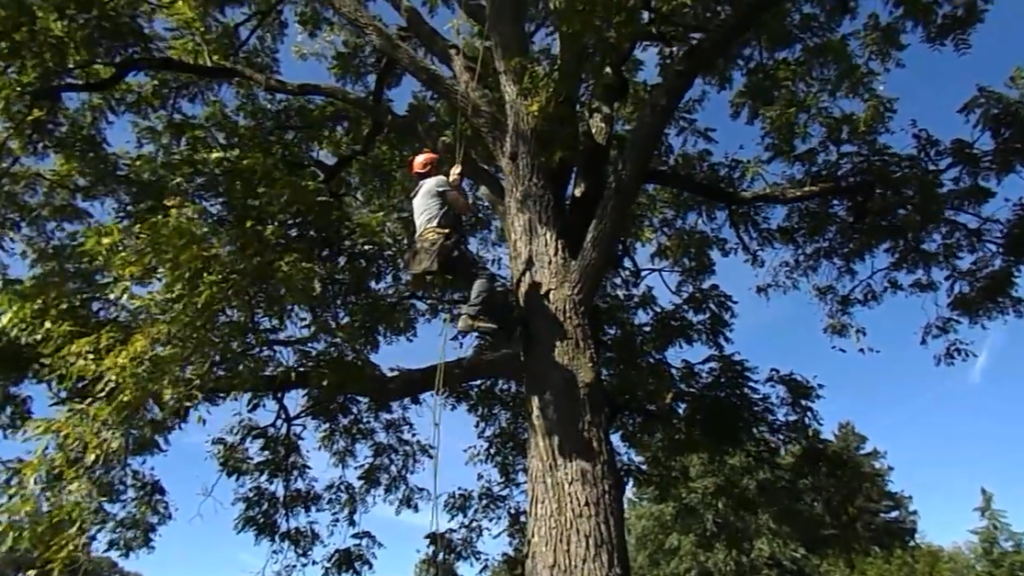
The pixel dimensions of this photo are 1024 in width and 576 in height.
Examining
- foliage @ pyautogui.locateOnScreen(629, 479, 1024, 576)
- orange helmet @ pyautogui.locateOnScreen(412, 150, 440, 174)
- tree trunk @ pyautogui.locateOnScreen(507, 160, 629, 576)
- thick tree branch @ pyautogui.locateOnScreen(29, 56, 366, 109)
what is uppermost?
foliage @ pyautogui.locateOnScreen(629, 479, 1024, 576)

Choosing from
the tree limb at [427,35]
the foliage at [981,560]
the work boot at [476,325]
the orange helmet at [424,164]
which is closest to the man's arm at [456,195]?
the orange helmet at [424,164]

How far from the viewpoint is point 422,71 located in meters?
7.04

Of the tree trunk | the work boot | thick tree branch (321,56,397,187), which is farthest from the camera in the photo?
thick tree branch (321,56,397,187)

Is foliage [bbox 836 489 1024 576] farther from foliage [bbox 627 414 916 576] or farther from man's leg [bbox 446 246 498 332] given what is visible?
man's leg [bbox 446 246 498 332]

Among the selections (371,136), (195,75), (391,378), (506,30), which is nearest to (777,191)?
(506,30)

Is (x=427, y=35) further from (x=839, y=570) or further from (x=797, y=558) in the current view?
(x=797, y=558)

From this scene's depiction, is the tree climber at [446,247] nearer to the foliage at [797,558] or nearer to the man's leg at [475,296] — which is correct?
the man's leg at [475,296]

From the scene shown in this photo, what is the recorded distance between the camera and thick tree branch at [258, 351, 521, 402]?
6.35m

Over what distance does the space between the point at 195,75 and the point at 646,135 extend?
3.60m

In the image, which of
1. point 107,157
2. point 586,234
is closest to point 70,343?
point 107,157

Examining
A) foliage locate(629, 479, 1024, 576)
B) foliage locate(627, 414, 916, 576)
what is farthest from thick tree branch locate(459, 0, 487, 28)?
foliage locate(629, 479, 1024, 576)

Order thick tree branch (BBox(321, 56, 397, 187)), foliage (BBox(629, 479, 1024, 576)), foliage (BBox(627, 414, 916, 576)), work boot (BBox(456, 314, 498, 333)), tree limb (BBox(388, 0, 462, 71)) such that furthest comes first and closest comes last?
1. foliage (BBox(629, 479, 1024, 576))
2. foliage (BBox(627, 414, 916, 576))
3. thick tree branch (BBox(321, 56, 397, 187))
4. tree limb (BBox(388, 0, 462, 71))
5. work boot (BBox(456, 314, 498, 333))

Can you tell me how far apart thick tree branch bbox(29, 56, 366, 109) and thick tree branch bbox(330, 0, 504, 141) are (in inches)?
24.4

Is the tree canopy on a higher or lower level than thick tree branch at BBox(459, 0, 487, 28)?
higher
